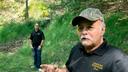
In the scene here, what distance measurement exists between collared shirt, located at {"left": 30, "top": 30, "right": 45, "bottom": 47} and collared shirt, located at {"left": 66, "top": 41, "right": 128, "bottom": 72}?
1268 cm

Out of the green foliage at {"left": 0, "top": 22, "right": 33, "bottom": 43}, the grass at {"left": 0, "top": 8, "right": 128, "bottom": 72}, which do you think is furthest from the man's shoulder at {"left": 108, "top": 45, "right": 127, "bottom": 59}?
the green foliage at {"left": 0, "top": 22, "right": 33, "bottom": 43}

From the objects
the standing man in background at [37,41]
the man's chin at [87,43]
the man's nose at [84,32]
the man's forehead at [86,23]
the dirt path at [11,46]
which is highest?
the man's forehead at [86,23]

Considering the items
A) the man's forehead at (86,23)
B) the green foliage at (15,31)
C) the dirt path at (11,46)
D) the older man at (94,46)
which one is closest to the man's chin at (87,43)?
the older man at (94,46)

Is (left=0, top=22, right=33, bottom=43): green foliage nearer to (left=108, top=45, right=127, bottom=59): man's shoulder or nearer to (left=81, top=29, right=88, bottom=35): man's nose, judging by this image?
(left=81, top=29, right=88, bottom=35): man's nose

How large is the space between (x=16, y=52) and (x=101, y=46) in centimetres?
1852

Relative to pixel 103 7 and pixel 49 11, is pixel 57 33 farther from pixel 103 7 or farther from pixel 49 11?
pixel 49 11

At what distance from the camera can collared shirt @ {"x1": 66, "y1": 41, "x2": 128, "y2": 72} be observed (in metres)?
3.42

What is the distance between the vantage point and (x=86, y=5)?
17.8 meters

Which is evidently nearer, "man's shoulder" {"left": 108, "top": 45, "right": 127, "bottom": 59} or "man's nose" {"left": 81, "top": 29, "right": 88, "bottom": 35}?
"man's shoulder" {"left": 108, "top": 45, "right": 127, "bottom": 59}

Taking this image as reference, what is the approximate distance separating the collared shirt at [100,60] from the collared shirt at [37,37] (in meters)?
12.7

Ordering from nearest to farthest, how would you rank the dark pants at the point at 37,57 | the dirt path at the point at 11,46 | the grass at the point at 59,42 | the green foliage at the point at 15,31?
the grass at the point at 59,42
the dark pants at the point at 37,57
the dirt path at the point at 11,46
the green foliage at the point at 15,31

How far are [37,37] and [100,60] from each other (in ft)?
43.3

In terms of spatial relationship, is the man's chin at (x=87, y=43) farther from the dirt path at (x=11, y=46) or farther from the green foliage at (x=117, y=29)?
the dirt path at (x=11, y=46)

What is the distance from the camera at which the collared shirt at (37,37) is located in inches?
653
